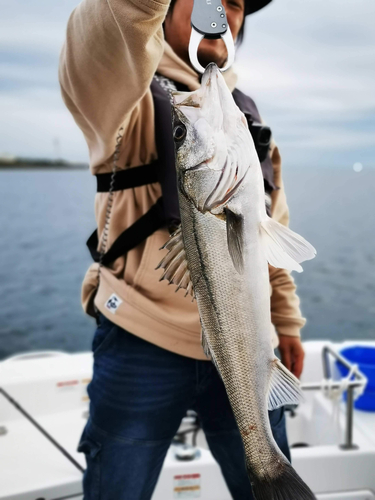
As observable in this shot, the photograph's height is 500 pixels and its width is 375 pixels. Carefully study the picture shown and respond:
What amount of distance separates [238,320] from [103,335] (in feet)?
2.57

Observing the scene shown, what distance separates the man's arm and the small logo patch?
35.1 inches

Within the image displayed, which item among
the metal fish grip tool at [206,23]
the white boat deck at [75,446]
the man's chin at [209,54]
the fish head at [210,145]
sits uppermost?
the metal fish grip tool at [206,23]

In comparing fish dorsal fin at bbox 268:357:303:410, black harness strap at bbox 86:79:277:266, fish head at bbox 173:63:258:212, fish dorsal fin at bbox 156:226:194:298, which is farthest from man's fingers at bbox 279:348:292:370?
fish head at bbox 173:63:258:212

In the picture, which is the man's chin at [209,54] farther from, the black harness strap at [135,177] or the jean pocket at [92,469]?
the jean pocket at [92,469]

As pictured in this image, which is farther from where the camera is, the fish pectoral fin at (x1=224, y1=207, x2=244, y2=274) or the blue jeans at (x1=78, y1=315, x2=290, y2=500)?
the blue jeans at (x1=78, y1=315, x2=290, y2=500)

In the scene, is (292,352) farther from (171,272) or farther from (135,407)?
(171,272)

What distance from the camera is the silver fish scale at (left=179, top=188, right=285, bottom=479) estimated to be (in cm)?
148

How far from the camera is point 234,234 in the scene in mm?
1418

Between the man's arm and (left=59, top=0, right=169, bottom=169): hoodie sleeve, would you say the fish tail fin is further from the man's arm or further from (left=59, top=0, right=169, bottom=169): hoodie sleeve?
(left=59, top=0, right=169, bottom=169): hoodie sleeve

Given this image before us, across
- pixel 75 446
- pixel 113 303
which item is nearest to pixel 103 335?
pixel 113 303

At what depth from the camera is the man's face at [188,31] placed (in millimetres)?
1942

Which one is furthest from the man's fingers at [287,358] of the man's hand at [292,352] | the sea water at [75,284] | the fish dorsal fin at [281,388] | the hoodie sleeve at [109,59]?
the sea water at [75,284]

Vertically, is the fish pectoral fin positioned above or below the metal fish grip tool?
below

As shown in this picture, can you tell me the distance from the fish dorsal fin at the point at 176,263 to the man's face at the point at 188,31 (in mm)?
876
